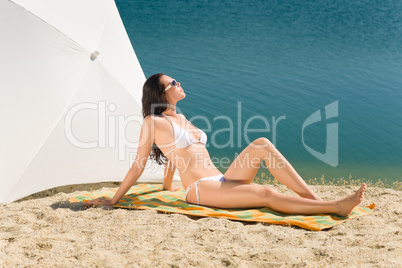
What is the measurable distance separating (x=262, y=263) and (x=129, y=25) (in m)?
18.4

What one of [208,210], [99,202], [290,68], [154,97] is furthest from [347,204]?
[290,68]

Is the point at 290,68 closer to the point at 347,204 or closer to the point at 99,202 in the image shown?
the point at 347,204

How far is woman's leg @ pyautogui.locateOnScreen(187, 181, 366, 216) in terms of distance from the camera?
12.5 feet

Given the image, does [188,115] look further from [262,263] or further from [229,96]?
[262,263]

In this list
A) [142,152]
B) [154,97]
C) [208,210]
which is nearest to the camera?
[208,210]

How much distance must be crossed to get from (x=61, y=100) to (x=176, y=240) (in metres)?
2.59

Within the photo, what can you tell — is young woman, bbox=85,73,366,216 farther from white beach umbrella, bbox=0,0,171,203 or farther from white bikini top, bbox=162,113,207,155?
white beach umbrella, bbox=0,0,171,203

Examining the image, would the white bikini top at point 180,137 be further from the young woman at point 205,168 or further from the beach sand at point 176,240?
the beach sand at point 176,240

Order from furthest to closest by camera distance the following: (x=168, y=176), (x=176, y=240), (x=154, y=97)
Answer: (x=168, y=176), (x=154, y=97), (x=176, y=240)

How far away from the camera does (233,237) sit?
3371mm

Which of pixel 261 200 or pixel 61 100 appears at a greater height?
pixel 61 100

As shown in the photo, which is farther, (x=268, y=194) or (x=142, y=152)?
(x=142, y=152)

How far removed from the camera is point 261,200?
3986mm

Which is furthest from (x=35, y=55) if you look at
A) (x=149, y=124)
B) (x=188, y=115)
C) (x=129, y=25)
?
(x=129, y=25)
